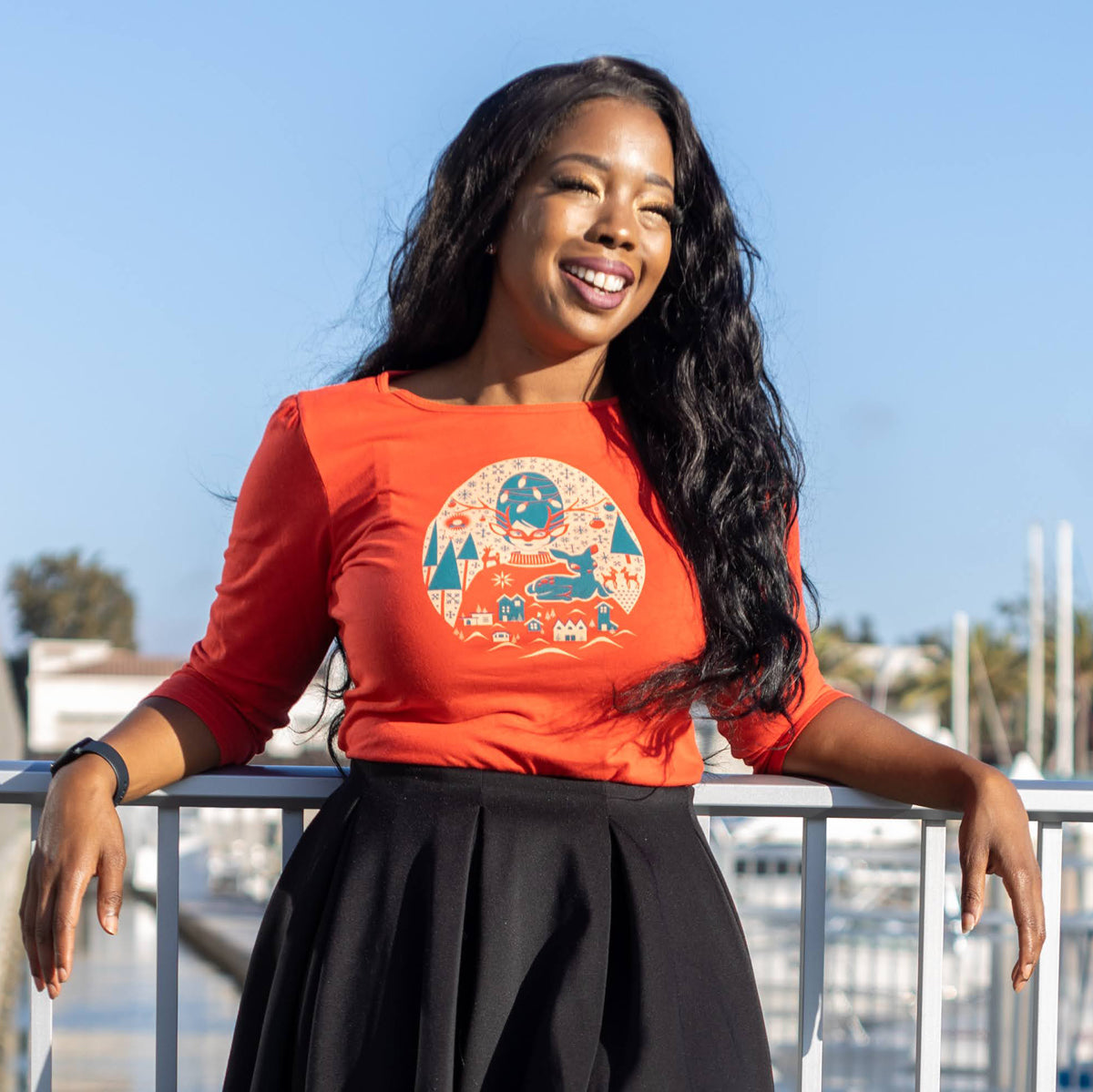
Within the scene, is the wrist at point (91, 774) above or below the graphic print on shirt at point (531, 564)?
below

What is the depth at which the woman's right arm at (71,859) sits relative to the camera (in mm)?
1635

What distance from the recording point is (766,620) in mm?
1823

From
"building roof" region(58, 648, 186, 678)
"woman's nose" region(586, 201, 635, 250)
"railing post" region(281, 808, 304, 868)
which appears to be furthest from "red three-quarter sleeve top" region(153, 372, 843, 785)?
"building roof" region(58, 648, 186, 678)

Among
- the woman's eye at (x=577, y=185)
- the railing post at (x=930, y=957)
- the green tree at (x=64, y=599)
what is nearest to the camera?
the woman's eye at (x=577, y=185)

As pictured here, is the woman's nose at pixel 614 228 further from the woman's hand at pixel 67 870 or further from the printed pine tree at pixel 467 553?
the woman's hand at pixel 67 870

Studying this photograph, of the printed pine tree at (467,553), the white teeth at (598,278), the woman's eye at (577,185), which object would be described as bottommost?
the printed pine tree at (467,553)

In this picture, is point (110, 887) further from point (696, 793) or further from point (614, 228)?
point (614, 228)

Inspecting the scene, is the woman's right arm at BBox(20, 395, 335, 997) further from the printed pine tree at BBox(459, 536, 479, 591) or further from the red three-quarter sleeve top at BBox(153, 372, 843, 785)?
the printed pine tree at BBox(459, 536, 479, 591)

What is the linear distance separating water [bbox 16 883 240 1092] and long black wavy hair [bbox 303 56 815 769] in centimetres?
1061

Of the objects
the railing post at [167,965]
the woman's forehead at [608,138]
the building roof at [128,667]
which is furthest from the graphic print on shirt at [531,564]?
the building roof at [128,667]

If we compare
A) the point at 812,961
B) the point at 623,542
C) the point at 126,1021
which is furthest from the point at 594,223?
the point at 126,1021

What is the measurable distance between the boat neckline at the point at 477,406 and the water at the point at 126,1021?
10.6m

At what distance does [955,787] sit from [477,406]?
29.8 inches

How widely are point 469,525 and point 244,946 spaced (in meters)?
22.1
